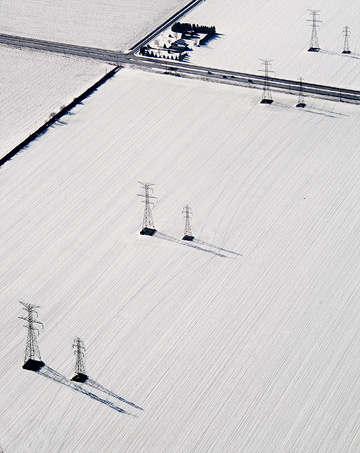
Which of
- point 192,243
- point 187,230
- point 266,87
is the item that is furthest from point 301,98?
point 192,243

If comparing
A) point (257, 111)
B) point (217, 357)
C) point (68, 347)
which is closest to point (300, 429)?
point (217, 357)

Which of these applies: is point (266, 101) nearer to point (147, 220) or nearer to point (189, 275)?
point (147, 220)

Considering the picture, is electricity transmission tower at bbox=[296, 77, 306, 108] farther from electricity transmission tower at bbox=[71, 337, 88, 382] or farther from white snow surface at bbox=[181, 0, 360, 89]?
electricity transmission tower at bbox=[71, 337, 88, 382]

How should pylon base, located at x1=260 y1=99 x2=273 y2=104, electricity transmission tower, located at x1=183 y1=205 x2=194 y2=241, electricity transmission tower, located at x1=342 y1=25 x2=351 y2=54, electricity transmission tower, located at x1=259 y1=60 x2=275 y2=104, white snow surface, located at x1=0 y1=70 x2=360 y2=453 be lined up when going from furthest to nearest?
1. electricity transmission tower, located at x1=342 y1=25 x2=351 y2=54
2. electricity transmission tower, located at x1=259 y1=60 x2=275 y2=104
3. pylon base, located at x1=260 y1=99 x2=273 y2=104
4. electricity transmission tower, located at x1=183 y1=205 x2=194 y2=241
5. white snow surface, located at x1=0 y1=70 x2=360 y2=453

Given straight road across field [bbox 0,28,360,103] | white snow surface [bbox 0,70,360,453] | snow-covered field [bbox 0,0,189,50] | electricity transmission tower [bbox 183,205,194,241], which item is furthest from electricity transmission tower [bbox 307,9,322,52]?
electricity transmission tower [bbox 183,205,194,241]

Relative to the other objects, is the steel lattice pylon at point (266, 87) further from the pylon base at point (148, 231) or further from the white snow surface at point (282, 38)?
the pylon base at point (148, 231)

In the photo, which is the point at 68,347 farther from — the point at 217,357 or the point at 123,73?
the point at 123,73
